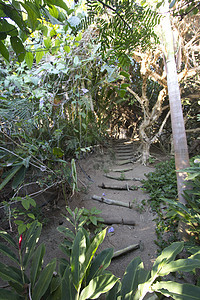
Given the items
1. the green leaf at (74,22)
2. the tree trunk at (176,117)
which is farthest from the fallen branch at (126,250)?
the green leaf at (74,22)

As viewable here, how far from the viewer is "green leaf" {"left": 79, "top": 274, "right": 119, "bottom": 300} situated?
56cm

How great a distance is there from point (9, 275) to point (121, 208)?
5.99 feet

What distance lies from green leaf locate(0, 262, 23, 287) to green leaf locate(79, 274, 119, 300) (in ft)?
0.95

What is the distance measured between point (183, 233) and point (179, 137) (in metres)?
0.88

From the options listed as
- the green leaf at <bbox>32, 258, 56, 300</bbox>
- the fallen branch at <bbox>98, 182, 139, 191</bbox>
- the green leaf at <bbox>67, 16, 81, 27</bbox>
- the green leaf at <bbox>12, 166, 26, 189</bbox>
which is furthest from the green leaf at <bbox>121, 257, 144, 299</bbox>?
the fallen branch at <bbox>98, 182, 139, 191</bbox>

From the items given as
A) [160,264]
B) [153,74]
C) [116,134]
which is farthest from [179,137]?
[116,134]

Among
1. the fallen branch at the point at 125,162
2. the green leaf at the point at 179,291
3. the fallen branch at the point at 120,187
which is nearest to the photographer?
the green leaf at the point at 179,291

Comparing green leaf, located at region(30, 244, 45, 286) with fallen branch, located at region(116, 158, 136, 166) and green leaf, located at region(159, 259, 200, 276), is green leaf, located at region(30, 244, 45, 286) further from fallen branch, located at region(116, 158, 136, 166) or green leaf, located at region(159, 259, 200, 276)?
fallen branch, located at region(116, 158, 136, 166)

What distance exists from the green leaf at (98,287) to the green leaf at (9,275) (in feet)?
0.95

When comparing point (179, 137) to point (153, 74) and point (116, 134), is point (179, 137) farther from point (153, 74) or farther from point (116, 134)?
point (116, 134)

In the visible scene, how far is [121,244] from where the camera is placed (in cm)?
177

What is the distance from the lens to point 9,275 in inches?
26.8

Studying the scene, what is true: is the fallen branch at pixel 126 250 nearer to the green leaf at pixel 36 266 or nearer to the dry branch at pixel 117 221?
the dry branch at pixel 117 221

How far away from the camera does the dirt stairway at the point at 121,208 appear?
1.66 m
